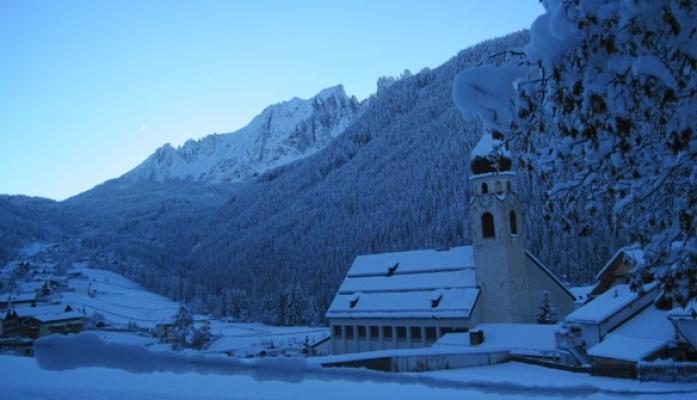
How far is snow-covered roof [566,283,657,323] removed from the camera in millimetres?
28750

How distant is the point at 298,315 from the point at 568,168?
107465mm

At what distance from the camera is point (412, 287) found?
157 ft

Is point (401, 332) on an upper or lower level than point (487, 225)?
lower

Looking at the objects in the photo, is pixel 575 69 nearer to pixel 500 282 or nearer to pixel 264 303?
pixel 500 282

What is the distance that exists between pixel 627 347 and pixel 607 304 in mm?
4991

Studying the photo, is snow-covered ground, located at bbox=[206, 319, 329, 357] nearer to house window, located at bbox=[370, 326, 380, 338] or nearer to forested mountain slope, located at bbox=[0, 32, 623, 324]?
house window, located at bbox=[370, 326, 380, 338]

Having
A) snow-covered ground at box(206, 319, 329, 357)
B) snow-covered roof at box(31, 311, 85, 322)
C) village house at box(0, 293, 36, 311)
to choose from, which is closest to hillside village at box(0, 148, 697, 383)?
snow-covered roof at box(31, 311, 85, 322)

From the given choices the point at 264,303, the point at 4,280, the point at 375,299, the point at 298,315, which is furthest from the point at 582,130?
the point at 4,280

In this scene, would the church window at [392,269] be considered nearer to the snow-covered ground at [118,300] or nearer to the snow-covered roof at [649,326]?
the snow-covered roof at [649,326]

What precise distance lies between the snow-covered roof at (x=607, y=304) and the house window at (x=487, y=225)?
1371 cm

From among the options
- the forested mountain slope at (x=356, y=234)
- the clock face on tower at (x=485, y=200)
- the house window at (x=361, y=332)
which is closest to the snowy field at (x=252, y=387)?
the clock face on tower at (x=485, y=200)

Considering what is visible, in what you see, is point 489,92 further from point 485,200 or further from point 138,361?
point 485,200

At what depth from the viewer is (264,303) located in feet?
409

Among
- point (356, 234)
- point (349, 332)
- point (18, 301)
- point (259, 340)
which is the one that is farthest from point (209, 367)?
point (356, 234)
